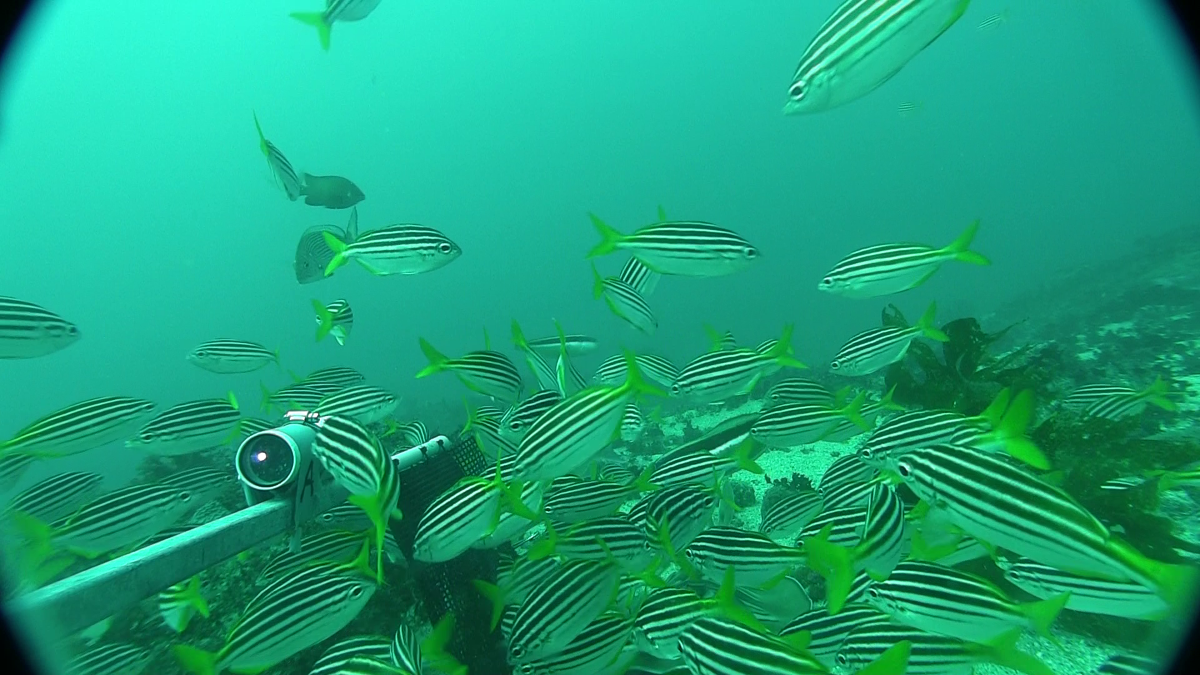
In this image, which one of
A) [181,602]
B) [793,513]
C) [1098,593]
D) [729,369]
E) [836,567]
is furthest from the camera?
[729,369]

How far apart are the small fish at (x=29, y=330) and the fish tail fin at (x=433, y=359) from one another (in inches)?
132

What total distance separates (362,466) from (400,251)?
2.84 m

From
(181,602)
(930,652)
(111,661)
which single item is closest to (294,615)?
(181,602)

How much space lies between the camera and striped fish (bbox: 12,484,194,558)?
140 inches

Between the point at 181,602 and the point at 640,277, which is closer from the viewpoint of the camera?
the point at 181,602

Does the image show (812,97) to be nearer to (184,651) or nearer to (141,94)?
(184,651)

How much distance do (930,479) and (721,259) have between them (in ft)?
8.77

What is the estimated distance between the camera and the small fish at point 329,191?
8062 millimetres

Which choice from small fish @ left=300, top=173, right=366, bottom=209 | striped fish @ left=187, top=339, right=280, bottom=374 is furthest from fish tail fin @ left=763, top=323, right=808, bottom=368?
small fish @ left=300, top=173, right=366, bottom=209

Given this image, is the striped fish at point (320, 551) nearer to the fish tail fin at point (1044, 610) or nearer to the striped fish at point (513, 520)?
the striped fish at point (513, 520)

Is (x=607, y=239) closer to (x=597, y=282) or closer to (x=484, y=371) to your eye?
(x=597, y=282)

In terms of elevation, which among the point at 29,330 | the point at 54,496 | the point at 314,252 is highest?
the point at 314,252

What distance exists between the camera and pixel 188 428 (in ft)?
17.0

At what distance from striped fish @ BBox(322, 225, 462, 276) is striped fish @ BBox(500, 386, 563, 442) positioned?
5.84ft
